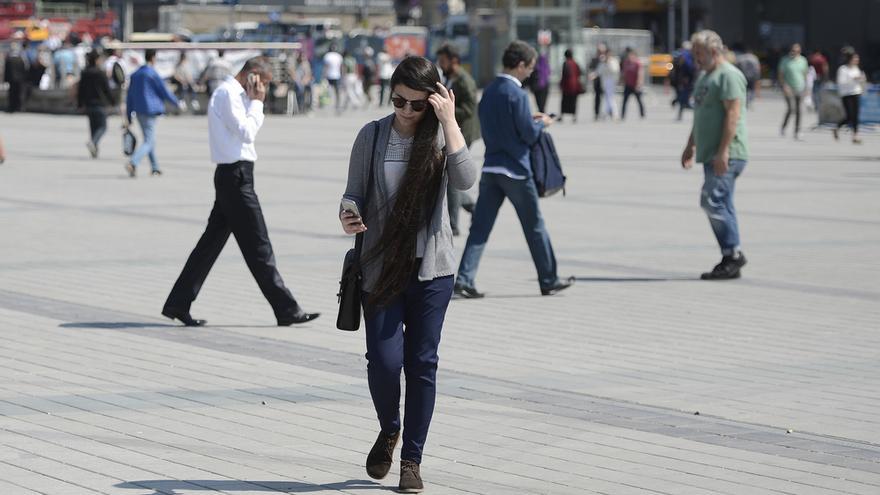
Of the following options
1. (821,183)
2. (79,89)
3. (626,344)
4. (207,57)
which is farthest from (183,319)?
(207,57)

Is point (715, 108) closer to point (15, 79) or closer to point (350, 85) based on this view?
point (15, 79)

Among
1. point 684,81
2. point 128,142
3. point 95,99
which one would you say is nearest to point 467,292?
point 128,142

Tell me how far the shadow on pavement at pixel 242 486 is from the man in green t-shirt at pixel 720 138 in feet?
19.9

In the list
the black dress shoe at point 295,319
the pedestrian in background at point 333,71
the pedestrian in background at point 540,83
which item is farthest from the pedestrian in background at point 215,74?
the black dress shoe at point 295,319

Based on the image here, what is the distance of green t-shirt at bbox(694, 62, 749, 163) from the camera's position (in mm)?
11367

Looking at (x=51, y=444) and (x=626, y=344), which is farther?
(x=626, y=344)

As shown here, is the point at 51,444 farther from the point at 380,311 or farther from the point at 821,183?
the point at 821,183

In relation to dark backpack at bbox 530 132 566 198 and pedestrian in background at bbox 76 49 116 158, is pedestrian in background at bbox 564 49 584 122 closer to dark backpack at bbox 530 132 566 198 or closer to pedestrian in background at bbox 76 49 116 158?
pedestrian in background at bbox 76 49 116 158

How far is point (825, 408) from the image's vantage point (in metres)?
7.14

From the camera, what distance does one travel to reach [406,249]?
18.2 ft

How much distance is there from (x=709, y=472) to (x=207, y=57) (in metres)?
31.7

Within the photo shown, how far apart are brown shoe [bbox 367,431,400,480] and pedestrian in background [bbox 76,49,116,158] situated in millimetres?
17492

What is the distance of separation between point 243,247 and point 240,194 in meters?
0.32

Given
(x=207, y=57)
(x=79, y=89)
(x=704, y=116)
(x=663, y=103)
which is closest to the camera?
(x=704, y=116)
